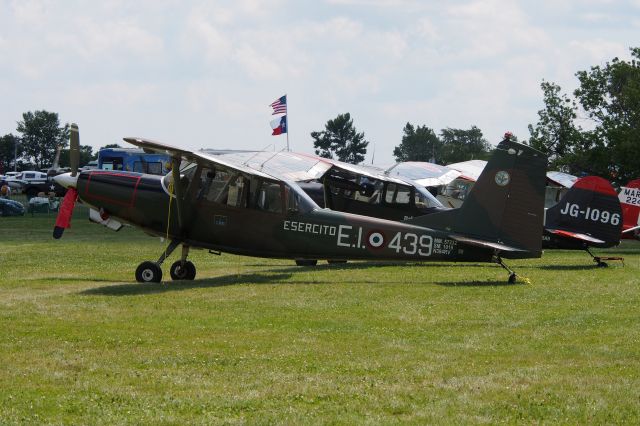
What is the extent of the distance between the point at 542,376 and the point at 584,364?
2.62ft

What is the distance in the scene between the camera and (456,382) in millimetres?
8383

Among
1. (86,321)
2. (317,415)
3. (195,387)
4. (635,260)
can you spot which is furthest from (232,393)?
(635,260)

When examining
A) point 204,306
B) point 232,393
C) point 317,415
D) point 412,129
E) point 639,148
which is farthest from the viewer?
point 412,129

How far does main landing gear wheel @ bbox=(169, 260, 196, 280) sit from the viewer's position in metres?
17.3

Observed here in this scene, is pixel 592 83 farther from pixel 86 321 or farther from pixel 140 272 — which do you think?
pixel 86 321

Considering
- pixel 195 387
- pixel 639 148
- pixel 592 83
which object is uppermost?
pixel 592 83

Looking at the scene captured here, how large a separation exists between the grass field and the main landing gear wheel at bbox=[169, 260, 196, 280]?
486 mm

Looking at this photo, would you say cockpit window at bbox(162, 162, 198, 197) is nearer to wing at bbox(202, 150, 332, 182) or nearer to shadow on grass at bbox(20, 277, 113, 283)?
shadow on grass at bbox(20, 277, 113, 283)

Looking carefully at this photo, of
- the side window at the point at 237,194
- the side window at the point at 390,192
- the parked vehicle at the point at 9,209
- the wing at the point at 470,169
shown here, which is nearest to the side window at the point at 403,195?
the side window at the point at 390,192

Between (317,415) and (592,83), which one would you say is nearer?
(317,415)

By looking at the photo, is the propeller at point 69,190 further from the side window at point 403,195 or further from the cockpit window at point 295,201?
the side window at point 403,195

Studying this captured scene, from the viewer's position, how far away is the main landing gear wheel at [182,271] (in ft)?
56.7

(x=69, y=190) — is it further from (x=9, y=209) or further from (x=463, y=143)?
(x=463, y=143)

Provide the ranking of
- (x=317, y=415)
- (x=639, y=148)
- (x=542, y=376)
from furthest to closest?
(x=639, y=148), (x=542, y=376), (x=317, y=415)
